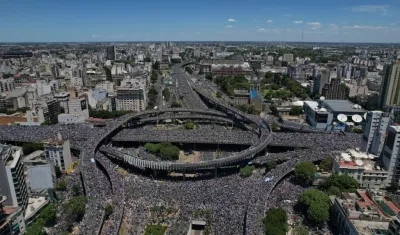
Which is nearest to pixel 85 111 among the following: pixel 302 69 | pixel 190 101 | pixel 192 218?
pixel 190 101

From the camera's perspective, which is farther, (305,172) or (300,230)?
(305,172)

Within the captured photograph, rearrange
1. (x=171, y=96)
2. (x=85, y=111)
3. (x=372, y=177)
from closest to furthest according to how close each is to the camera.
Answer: (x=372, y=177), (x=85, y=111), (x=171, y=96)

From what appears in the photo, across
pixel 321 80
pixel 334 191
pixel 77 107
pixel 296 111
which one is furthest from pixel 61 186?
pixel 321 80

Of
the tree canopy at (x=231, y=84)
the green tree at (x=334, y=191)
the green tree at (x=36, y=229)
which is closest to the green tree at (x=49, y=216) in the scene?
the green tree at (x=36, y=229)

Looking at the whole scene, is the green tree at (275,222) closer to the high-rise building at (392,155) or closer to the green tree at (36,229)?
the high-rise building at (392,155)

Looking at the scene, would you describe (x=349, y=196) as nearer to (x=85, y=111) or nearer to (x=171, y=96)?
(x=85, y=111)

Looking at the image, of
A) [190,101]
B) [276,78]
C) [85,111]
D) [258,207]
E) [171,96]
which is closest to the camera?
[258,207]

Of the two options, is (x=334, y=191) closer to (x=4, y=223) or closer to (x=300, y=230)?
(x=300, y=230)
